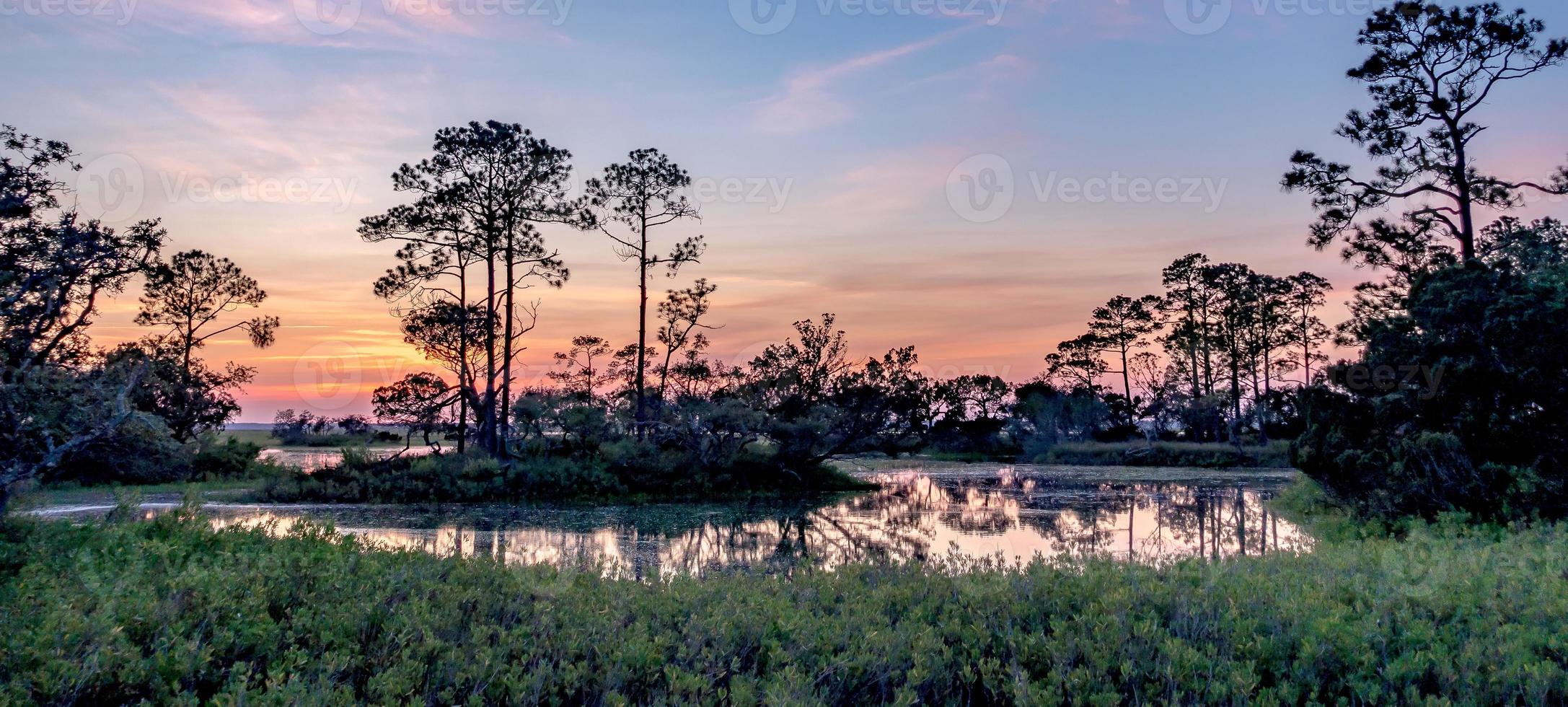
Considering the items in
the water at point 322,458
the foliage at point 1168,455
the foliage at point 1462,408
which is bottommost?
the foliage at point 1168,455

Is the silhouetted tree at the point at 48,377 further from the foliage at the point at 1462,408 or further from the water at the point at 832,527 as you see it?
the foliage at the point at 1462,408

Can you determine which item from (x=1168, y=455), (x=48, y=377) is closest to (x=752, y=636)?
(x=48, y=377)

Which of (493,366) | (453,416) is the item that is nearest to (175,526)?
(493,366)

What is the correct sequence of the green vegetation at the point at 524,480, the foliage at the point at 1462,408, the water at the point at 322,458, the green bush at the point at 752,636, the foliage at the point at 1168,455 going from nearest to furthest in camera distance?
the green bush at the point at 752,636
the foliage at the point at 1462,408
the green vegetation at the point at 524,480
the water at the point at 322,458
the foliage at the point at 1168,455

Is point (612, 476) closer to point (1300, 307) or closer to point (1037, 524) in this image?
point (1037, 524)

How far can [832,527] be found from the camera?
59.1ft

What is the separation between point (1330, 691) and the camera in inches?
199

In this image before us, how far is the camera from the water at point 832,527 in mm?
13031

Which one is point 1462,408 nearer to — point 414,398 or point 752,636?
point 752,636

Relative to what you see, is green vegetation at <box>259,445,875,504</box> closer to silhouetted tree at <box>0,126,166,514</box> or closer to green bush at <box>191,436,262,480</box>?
green bush at <box>191,436,262,480</box>

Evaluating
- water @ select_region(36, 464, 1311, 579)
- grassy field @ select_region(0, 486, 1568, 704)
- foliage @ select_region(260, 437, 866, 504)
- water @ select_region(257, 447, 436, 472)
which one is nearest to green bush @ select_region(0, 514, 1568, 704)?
grassy field @ select_region(0, 486, 1568, 704)

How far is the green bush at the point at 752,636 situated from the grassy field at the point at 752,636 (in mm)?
18

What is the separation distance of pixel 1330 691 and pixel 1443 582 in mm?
2611

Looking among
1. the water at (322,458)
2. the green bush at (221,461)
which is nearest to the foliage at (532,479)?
the water at (322,458)
